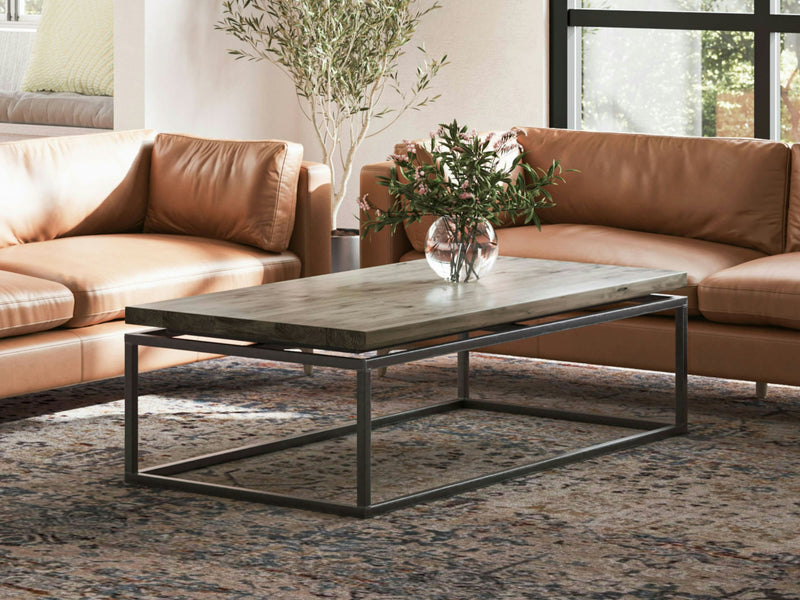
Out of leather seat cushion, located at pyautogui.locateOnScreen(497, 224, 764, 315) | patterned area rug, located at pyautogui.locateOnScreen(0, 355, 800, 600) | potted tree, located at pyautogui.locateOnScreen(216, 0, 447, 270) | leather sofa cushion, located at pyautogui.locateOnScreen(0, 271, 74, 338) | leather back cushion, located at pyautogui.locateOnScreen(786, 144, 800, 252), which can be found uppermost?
potted tree, located at pyautogui.locateOnScreen(216, 0, 447, 270)

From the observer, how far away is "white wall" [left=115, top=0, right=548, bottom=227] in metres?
6.31

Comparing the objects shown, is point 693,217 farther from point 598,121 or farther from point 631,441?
point 598,121

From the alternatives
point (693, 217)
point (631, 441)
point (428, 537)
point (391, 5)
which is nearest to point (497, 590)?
point (428, 537)

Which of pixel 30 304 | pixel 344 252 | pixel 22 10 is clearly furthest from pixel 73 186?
pixel 22 10

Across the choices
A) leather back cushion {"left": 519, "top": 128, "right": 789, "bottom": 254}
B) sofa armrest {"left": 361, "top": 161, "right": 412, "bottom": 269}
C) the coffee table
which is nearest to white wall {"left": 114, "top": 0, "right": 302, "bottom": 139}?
sofa armrest {"left": 361, "top": 161, "right": 412, "bottom": 269}

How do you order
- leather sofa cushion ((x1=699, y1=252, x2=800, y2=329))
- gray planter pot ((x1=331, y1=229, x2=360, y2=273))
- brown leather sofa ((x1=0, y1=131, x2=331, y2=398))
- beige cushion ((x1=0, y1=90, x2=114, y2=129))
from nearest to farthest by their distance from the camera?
leather sofa cushion ((x1=699, y1=252, x2=800, y2=329)), brown leather sofa ((x1=0, y1=131, x2=331, y2=398)), gray planter pot ((x1=331, y1=229, x2=360, y2=273)), beige cushion ((x1=0, y1=90, x2=114, y2=129))

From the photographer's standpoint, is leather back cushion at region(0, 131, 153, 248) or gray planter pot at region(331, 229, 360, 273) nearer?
leather back cushion at region(0, 131, 153, 248)

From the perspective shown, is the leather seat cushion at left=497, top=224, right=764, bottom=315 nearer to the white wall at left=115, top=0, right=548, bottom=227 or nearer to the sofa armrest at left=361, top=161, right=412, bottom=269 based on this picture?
the sofa armrest at left=361, top=161, right=412, bottom=269

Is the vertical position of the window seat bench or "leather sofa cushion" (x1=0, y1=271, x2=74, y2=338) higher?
the window seat bench

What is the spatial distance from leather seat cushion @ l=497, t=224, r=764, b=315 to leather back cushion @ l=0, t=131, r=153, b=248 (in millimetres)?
1318

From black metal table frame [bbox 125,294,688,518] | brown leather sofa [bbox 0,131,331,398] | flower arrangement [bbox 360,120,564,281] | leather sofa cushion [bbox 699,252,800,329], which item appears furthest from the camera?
brown leather sofa [bbox 0,131,331,398]

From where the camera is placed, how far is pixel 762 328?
13.6 ft

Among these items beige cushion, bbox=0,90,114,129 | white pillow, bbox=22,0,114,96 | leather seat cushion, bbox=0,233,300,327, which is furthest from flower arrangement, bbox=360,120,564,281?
white pillow, bbox=22,0,114,96

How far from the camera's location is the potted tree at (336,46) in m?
6.18
